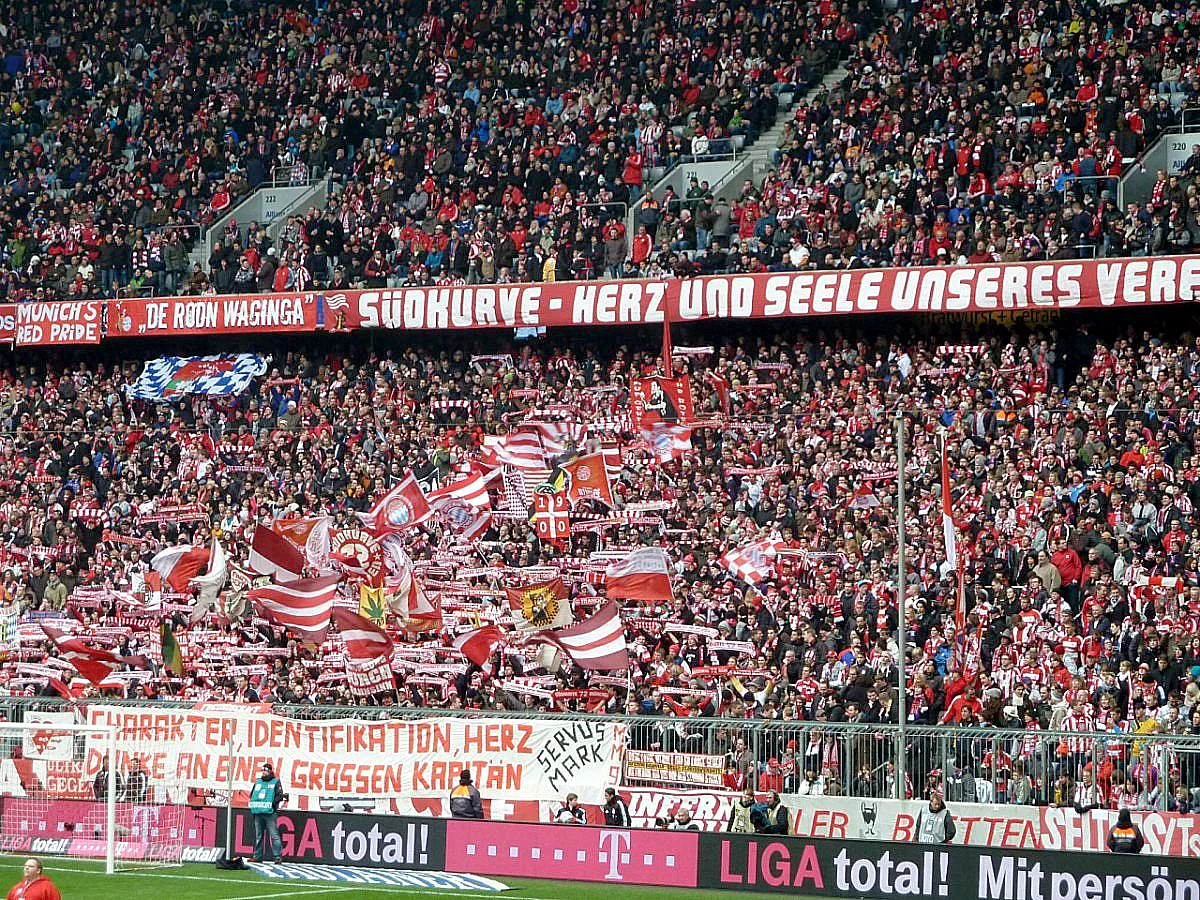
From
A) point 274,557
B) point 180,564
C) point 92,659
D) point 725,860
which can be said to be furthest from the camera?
point 180,564

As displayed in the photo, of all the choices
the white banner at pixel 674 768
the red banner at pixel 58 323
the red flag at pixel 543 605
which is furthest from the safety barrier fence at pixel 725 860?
the red banner at pixel 58 323

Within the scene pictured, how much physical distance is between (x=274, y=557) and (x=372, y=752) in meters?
5.60

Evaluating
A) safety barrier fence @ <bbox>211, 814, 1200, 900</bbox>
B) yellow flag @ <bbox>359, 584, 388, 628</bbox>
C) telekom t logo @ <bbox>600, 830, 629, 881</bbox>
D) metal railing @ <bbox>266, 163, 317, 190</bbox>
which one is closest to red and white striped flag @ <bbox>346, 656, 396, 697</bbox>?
yellow flag @ <bbox>359, 584, 388, 628</bbox>

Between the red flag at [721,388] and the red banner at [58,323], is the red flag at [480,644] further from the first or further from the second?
the red banner at [58,323]

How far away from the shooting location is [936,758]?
22516mm

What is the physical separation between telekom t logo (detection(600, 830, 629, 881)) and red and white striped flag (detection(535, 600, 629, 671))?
507cm

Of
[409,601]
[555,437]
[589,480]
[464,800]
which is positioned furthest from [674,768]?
[555,437]

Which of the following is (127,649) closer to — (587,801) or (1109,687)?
(587,801)

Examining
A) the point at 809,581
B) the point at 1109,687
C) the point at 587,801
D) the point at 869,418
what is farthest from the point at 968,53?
the point at 587,801

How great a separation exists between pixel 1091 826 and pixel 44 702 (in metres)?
14.3

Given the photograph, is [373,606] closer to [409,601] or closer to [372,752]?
[409,601]

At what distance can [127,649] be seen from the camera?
31359 mm

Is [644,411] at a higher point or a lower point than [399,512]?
higher

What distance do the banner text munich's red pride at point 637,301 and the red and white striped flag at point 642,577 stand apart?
214 inches
